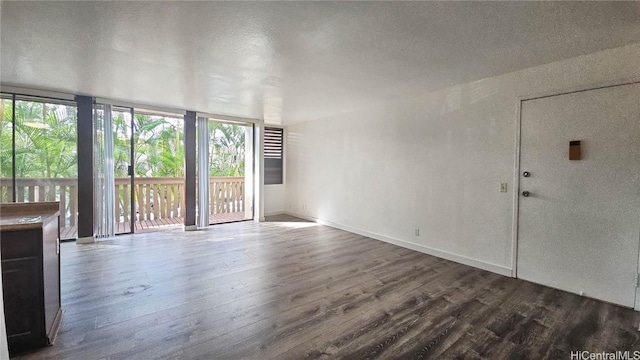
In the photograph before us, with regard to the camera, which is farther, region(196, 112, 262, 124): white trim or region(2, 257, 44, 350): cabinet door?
region(196, 112, 262, 124): white trim

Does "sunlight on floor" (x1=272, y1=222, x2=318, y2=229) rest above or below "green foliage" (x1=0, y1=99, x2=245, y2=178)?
below

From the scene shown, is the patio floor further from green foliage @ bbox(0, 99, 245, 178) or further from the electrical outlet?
the electrical outlet

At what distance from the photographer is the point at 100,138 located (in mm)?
4305

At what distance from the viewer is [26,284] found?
174 cm

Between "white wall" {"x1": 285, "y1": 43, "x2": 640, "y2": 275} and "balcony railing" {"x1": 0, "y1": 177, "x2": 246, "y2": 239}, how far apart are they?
269cm

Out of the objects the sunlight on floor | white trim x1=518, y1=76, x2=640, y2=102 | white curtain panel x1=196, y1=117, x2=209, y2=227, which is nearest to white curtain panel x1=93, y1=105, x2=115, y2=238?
white curtain panel x1=196, y1=117, x2=209, y2=227

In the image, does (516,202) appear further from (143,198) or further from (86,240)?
(143,198)

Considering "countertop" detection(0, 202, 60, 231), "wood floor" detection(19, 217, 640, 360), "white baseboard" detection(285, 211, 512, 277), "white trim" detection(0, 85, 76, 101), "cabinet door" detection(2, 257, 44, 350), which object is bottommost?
"wood floor" detection(19, 217, 640, 360)

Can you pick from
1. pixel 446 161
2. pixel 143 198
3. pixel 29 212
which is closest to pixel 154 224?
pixel 143 198

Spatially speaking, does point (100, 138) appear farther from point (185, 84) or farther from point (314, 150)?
point (314, 150)

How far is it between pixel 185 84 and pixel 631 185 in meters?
4.78

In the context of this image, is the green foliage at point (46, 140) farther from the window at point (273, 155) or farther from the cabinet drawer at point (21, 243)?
the cabinet drawer at point (21, 243)

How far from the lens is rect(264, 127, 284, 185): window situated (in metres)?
6.59

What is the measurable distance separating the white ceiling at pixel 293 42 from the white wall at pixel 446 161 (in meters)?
0.22
